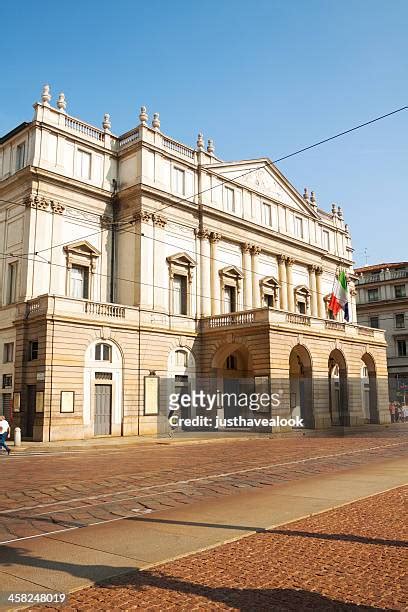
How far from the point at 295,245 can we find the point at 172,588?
43.4m

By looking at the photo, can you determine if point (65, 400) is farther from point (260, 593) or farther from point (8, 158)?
point (260, 593)

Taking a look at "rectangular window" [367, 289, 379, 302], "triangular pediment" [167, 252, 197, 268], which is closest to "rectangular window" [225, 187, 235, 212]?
"triangular pediment" [167, 252, 197, 268]

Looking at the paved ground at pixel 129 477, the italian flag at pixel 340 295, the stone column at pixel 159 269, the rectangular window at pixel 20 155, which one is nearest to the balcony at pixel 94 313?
the stone column at pixel 159 269

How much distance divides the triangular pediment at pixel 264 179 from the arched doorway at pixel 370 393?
46.7ft

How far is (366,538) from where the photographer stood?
24.3ft

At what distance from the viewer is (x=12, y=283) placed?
3331 centimetres

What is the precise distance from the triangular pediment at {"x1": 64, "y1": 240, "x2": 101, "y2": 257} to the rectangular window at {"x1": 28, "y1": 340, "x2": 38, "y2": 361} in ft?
20.1

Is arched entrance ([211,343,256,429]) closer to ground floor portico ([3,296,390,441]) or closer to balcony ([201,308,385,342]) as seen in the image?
ground floor portico ([3,296,390,441])

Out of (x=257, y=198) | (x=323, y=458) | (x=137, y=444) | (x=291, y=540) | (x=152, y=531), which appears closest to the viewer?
(x=291, y=540)

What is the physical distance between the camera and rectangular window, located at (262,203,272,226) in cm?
4509

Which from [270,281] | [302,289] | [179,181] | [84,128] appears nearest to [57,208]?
[84,128]

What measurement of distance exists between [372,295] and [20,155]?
4965cm

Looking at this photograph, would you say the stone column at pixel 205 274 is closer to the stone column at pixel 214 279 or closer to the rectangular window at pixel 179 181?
the stone column at pixel 214 279

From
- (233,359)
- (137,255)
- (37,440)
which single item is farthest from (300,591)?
(233,359)
